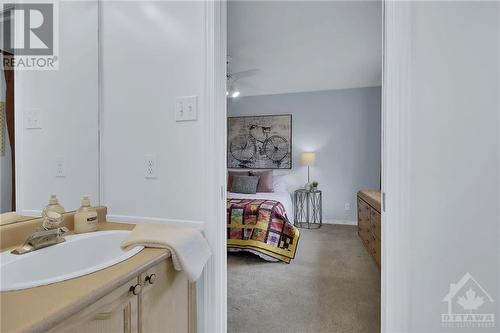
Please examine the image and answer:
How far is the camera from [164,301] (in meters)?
0.97

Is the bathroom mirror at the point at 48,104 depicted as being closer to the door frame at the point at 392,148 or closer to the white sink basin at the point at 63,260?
the white sink basin at the point at 63,260

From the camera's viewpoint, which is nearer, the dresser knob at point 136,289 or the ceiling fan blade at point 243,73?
the dresser knob at point 136,289

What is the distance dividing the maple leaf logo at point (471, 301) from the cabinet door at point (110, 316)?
121 centimetres

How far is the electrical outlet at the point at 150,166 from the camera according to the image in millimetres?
1296

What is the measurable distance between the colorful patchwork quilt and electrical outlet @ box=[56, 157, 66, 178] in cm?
202

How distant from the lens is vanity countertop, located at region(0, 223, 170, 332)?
1.65 ft

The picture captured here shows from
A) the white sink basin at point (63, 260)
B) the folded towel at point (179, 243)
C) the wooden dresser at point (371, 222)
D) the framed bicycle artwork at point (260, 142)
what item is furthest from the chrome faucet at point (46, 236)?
the framed bicycle artwork at point (260, 142)

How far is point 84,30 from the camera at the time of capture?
4.34 feet

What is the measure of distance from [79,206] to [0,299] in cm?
76

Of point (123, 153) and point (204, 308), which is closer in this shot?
point (204, 308)

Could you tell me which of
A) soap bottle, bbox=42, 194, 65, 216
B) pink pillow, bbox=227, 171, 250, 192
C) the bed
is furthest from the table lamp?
soap bottle, bbox=42, 194, 65, 216

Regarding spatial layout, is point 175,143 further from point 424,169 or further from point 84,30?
point 424,169

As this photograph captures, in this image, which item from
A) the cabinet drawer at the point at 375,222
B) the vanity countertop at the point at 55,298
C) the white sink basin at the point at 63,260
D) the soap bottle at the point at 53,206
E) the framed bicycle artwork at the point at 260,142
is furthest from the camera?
the framed bicycle artwork at the point at 260,142

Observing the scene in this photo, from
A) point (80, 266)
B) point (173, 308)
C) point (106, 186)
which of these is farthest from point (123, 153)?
point (173, 308)
